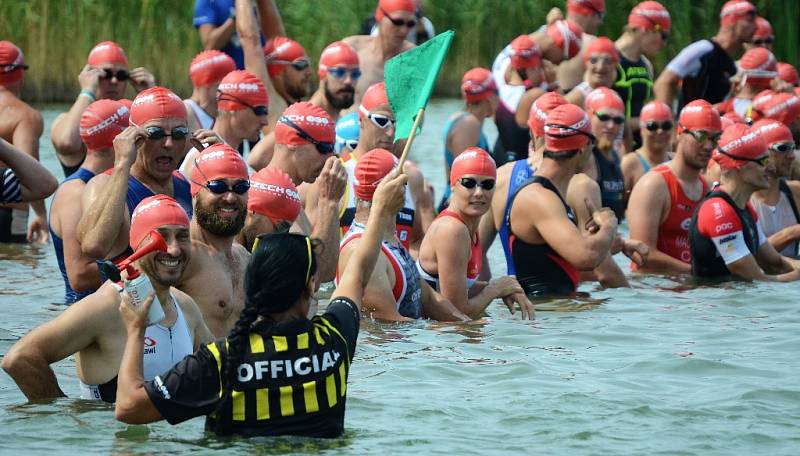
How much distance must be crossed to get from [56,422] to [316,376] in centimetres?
178

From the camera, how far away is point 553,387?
7812 millimetres

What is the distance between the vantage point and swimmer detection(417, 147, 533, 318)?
8.94 meters

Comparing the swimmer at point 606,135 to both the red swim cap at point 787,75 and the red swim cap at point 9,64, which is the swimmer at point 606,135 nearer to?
the red swim cap at point 787,75

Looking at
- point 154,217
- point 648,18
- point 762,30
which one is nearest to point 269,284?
point 154,217

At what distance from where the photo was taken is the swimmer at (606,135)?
12.4 m

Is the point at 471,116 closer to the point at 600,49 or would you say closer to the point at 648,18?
the point at 600,49

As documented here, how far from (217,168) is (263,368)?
2.02 m

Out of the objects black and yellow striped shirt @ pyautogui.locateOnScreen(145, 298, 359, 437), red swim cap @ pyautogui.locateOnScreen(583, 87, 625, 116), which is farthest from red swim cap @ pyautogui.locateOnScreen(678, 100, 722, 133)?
black and yellow striped shirt @ pyautogui.locateOnScreen(145, 298, 359, 437)

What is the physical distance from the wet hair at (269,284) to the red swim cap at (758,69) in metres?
10.7

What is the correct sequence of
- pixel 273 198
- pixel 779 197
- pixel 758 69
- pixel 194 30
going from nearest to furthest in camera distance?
1. pixel 273 198
2. pixel 779 197
3. pixel 758 69
4. pixel 194 30

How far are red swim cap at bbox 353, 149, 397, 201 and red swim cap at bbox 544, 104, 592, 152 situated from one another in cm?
162

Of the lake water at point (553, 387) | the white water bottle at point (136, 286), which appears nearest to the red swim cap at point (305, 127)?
the lake water at point (553, 387)

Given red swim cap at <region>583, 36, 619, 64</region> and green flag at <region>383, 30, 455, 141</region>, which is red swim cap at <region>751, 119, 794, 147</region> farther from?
green flag at <region>383, 30, 455, 141</region>

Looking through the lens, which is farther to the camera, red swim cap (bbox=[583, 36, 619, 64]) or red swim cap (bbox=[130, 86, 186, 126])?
red swim cap (bbox=[583, 36, 619, 64])
